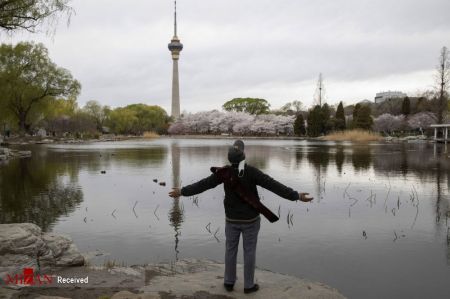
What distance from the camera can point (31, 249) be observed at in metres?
6.71

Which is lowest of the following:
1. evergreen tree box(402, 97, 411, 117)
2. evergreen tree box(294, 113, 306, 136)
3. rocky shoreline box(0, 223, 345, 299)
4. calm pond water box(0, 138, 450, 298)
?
calm pond water box(0, 138, 450, 298)

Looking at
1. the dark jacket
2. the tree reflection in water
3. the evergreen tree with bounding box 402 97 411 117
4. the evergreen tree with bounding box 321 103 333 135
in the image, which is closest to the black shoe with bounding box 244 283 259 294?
the dark jacket

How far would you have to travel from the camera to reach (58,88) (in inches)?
2089

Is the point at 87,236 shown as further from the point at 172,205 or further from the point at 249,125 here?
the point at 249,125

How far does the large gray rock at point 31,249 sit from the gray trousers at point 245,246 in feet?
9.94

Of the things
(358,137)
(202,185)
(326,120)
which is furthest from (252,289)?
(326,120)

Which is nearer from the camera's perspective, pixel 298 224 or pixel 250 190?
pixel 250 190

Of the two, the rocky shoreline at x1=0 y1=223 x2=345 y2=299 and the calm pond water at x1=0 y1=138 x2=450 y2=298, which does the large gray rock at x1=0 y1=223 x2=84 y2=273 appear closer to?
the rocky shoreline at x1=0 y1=223 x2=345 y2=299

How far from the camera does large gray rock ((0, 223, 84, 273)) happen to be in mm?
6427

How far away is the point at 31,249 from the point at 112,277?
1.60m

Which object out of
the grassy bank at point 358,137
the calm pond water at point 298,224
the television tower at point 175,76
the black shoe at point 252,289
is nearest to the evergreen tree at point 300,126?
the grassy bank at point 358,137

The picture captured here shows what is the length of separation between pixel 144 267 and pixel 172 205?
6.05m

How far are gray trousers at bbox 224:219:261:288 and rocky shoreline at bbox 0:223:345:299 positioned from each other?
0.73 feet

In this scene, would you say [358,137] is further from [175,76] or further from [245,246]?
[175,76]
